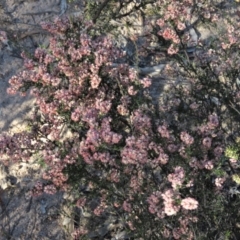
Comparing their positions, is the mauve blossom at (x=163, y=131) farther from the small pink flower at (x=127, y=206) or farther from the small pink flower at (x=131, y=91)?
the small pink flower at (x=127, y=206)

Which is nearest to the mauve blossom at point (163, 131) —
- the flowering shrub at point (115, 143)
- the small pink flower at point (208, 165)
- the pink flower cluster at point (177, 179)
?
the flowering shrub at point (115, 143)

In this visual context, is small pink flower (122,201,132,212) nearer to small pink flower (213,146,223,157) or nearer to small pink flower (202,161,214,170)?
small pink flower (202,161,214,170)

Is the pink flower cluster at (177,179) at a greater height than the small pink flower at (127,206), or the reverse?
the pink flower cluster at (177,179)

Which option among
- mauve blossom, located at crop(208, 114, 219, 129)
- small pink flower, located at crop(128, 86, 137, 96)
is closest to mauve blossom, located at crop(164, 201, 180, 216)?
mauve blossom, located at crop(208, 114, 219, 129)

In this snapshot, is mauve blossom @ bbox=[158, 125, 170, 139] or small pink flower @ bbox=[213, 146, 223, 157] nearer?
mauve blossom @ bbox=[158, 125, 170, 139]

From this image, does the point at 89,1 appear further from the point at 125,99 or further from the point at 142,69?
the point at 125,99

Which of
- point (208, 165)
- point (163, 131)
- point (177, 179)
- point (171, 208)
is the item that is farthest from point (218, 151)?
point (171, 208)

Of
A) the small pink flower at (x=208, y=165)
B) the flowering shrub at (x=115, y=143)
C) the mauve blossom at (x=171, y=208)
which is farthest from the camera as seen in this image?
the small pink flower at (x=208, y=165)

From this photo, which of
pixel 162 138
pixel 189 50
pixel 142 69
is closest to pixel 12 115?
pixel 142 69
